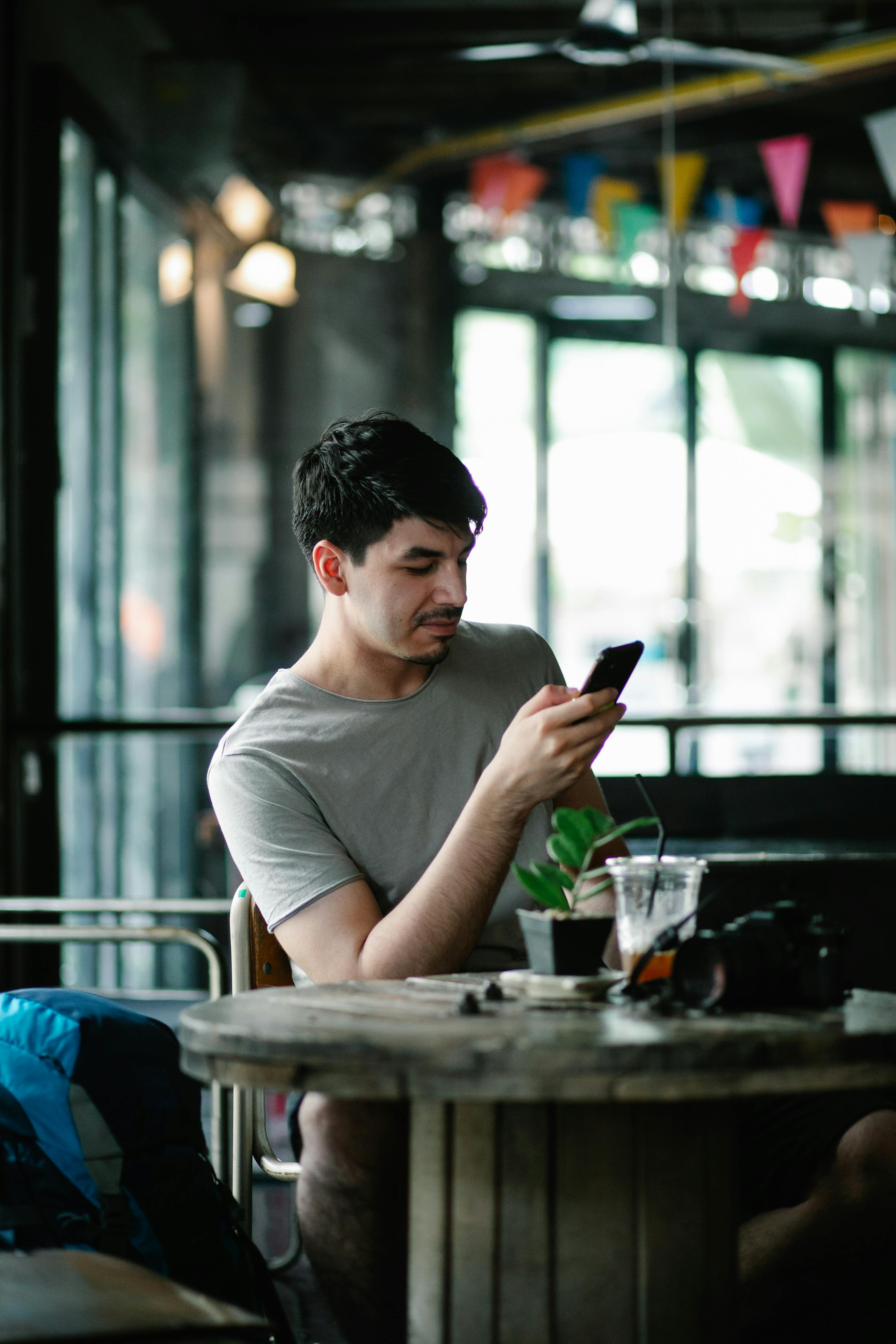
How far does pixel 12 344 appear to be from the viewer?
10.5ft

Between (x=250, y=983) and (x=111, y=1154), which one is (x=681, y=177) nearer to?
(x=250, y=983)

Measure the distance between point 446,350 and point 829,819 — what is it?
14.3 feet

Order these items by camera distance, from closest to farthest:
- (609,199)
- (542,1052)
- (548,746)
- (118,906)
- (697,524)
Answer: (542,1052)
(548,746)
(118,906)
(609,199)
(697,524)

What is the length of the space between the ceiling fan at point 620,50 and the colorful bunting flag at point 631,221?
1333 mm

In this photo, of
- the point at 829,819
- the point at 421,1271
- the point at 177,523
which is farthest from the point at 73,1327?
the point at 177,523

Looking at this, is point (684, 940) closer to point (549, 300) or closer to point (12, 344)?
point (12, 344)

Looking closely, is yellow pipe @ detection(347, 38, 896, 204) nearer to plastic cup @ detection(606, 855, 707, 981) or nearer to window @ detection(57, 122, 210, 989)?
window @ detection(57, 122, 210, 989)

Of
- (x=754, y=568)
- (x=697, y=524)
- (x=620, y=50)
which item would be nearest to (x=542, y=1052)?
(x=620, y=50)

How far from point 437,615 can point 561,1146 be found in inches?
28.5

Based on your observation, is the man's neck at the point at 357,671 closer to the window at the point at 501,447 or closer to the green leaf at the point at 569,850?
the green leaf at the point at 569,850

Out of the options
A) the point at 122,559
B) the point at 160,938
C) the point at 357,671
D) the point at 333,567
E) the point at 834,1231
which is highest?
the point at 122,559

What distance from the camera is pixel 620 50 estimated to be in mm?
4035

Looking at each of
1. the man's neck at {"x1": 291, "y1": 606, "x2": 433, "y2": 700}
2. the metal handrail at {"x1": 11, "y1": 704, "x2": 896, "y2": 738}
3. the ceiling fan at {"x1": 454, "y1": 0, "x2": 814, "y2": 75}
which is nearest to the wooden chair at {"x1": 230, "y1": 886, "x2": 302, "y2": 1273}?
the man's neck at {"x1": 291, "y1": 606, "x2": 433, "y2": 700}

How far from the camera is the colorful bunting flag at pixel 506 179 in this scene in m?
6.70
